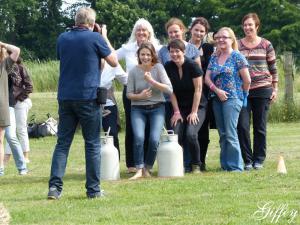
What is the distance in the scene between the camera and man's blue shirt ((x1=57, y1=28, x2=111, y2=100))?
29.9ft

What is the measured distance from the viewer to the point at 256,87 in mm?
11508

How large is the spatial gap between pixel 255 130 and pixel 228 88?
0.81 metres

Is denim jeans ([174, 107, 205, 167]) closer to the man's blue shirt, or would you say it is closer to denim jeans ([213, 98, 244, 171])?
denim jeans ([213, 98, 244, 171])

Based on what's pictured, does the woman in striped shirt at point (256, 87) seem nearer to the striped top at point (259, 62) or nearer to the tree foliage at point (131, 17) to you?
the striped top at point (259, 62)

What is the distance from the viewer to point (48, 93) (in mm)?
27969

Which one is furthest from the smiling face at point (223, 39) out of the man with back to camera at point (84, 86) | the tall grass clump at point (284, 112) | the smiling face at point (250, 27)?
the tall grass clump at point (284, 112)

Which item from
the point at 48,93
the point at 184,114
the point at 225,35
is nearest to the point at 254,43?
the point at 225,35

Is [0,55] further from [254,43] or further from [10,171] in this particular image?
[254,43]

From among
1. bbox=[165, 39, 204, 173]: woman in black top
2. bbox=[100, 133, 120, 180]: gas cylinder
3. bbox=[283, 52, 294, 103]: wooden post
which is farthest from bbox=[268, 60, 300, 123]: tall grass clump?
bbox=[100, 133, 120, 180]: gas cylinder

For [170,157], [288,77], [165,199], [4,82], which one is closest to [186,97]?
[170,157]

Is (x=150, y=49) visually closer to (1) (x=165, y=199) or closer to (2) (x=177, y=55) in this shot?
(2) (x=177, y=55)

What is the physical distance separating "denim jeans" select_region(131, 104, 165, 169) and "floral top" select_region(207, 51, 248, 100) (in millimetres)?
804

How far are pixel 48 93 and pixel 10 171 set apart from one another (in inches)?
621

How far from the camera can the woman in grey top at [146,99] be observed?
10.9 metres
